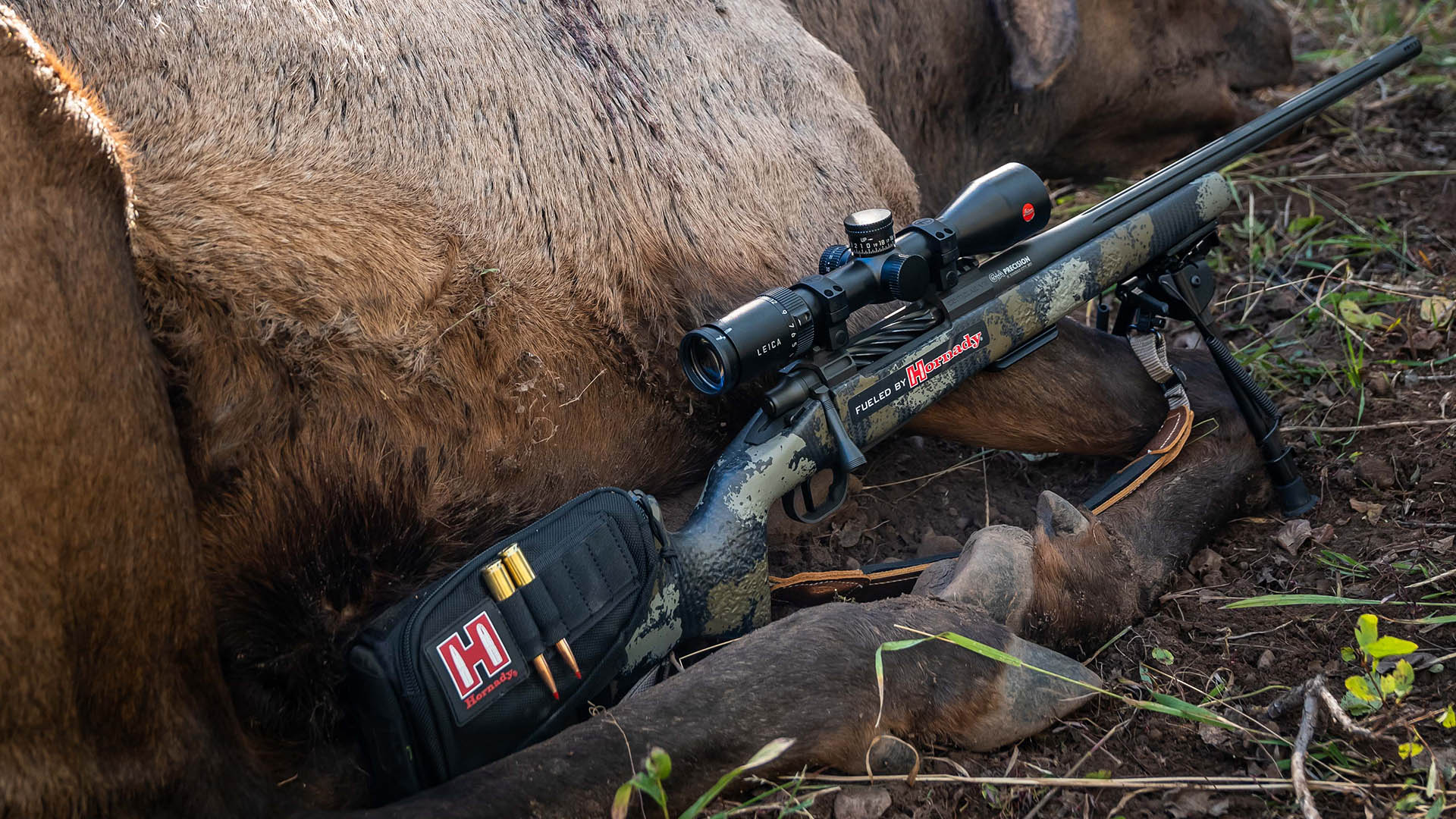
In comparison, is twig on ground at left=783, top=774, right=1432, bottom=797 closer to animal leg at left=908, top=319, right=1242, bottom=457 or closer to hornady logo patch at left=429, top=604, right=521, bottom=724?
hornady logo patch at left=429, top=604, right=521, bottom=724

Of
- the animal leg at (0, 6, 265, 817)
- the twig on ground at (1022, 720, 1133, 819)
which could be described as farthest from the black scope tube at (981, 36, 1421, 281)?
the animal leg at (0, 6, 265, 817)

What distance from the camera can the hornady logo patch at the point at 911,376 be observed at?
94.5 inches

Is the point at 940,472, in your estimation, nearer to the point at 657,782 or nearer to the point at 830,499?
the point at 830,499

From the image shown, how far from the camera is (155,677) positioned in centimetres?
168

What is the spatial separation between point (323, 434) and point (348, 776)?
25.8 inches

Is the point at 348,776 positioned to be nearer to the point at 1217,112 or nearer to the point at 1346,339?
the point at 1346,339

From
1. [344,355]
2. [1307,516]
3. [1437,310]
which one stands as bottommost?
[1307,516]

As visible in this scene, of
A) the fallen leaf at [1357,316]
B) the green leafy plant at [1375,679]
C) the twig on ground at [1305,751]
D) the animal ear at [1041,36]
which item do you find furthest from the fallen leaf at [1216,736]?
the animal ear at [1041,36]

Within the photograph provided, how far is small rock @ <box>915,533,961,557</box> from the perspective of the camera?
9.20 ft

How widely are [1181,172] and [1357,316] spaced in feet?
3.20

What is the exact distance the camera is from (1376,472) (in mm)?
2773

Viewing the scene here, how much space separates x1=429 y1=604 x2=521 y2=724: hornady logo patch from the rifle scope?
653 mm

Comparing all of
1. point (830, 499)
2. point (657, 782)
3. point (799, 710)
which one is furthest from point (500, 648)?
point (830, 499)

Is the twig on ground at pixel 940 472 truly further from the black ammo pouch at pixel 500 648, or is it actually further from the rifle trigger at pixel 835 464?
the black ammo pouch at pixel 500 648
